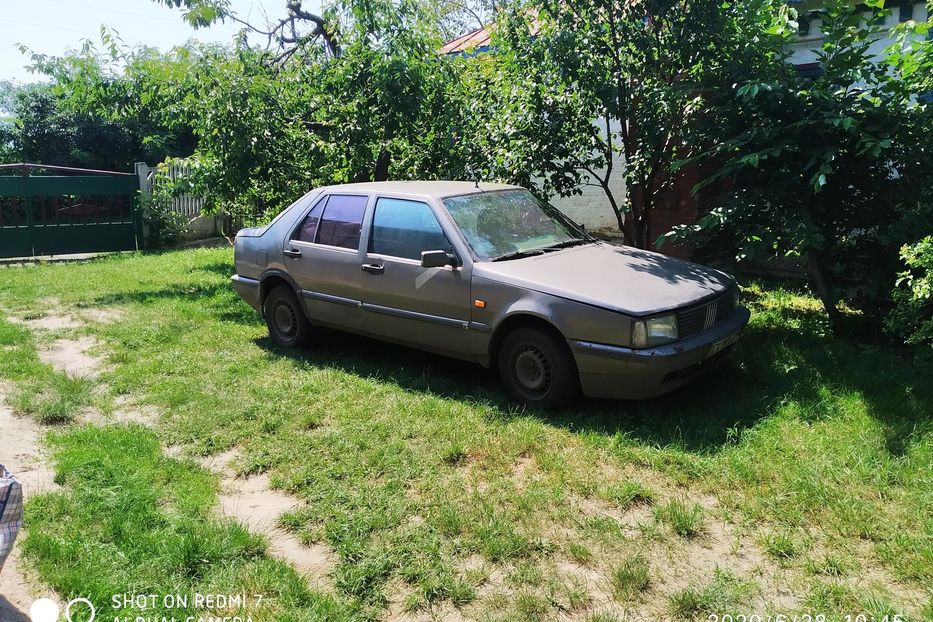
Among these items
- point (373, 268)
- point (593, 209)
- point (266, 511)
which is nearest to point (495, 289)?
point (373, 268)

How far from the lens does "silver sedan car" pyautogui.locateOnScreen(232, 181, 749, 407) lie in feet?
16.1

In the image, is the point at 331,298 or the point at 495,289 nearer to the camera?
the point at 495,289

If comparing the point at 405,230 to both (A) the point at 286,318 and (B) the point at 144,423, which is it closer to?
(A) the point at 286,318

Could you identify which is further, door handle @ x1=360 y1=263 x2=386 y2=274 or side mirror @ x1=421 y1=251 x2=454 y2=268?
door handle @ x1=360 y1=263 x2=386 y2=274

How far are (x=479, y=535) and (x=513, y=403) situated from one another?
1.82 meters

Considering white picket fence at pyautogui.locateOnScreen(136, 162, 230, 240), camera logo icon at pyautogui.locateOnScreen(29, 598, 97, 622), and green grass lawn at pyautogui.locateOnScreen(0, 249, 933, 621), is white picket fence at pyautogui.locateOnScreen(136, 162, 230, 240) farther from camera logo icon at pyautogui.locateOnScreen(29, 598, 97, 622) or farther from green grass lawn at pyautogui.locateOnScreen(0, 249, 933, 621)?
camera logo icon at pyautogui.locateOnScreen(29, 598, 97, 622)

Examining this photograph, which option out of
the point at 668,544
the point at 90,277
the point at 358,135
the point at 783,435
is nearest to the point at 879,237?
the point at 783,435

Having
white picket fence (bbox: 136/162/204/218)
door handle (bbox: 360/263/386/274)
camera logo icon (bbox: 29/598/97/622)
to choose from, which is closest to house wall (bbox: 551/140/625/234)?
door handle (bbox: 360/263/386/274)

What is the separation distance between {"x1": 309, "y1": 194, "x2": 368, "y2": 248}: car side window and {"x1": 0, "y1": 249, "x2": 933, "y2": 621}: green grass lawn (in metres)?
1.12

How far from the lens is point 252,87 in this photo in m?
9.23

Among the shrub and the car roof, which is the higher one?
the car roof

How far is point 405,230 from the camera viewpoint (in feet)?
20.0

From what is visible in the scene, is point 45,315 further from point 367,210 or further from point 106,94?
point 367,210

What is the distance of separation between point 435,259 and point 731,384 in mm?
2507
